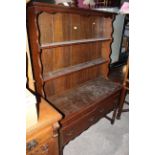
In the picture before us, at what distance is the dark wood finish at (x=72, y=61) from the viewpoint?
148 cm

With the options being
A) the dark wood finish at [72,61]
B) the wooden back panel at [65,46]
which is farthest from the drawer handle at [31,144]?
the wooden back panel at [65,46]

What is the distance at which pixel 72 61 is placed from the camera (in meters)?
1.92

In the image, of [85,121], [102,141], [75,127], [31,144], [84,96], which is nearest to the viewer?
[31,144]

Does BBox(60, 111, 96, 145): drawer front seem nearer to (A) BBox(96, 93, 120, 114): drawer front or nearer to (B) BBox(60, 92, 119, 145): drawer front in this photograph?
(B) BBox(60, 92, 119, 145): drawer front

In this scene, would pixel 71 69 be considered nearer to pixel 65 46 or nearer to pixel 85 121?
pixel 65 46

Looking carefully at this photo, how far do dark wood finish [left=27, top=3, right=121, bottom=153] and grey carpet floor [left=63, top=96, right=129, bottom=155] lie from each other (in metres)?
0.20

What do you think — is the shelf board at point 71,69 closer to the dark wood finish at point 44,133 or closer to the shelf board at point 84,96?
the shelf board at point 84,96

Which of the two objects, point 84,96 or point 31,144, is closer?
point 31,144

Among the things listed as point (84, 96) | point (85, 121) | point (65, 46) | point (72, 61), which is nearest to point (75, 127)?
point (85, 121)

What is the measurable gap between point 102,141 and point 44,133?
1254mm

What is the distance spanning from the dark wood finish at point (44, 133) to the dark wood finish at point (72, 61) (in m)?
0.34

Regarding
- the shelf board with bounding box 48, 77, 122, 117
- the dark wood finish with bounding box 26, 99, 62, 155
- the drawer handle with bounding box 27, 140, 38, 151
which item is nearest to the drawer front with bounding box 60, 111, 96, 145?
the shelf board with bounding box 48, 77, 122, 117
